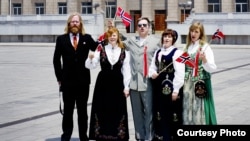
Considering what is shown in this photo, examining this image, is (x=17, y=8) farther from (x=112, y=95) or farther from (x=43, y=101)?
(x=112, y=95)

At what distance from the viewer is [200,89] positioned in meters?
7.66

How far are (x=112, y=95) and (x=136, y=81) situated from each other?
1.50 ft

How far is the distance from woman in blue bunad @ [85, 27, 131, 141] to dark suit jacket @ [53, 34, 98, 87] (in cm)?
39

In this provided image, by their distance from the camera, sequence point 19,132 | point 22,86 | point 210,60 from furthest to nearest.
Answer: point 22,86, point 19,132, point 210,60

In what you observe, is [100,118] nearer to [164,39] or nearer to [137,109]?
[137,109]

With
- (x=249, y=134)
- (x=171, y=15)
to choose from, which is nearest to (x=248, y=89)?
(x=249, y=134)

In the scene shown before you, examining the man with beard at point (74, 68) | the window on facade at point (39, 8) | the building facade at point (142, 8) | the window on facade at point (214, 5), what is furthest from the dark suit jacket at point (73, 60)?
the window on facade at point (39, 8)

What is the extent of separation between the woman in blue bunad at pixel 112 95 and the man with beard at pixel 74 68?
406 millimetres

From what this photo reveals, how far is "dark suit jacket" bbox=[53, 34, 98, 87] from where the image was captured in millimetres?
8492

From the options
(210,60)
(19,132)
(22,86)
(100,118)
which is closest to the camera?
(210,60)

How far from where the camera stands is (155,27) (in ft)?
205

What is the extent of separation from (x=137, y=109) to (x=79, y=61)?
1.29 metres

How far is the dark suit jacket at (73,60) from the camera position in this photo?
27.9 feet

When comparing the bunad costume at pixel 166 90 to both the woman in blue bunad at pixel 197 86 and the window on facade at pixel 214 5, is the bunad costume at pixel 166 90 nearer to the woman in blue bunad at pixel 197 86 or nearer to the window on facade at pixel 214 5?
the woman in blue bunad at pixel 197 86
